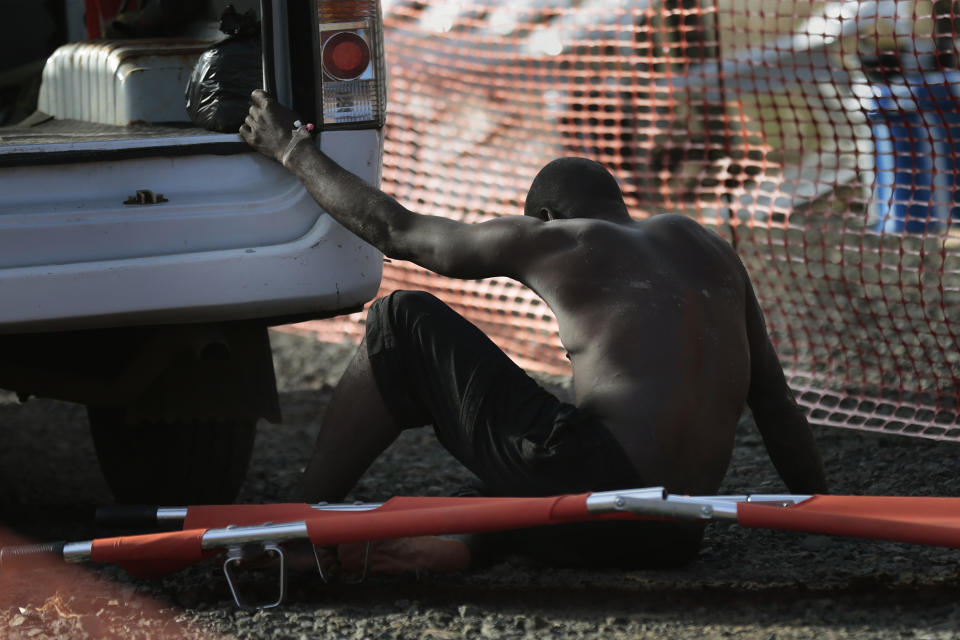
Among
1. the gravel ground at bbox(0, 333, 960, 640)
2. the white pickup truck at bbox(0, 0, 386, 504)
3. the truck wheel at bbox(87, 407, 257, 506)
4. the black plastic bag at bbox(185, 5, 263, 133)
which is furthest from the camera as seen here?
the truck wheel at bbox(87, 407, 257, 506)

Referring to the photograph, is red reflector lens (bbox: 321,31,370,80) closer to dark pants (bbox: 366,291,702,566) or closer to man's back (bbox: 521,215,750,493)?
dark pants (bbox: 366,291,702,566)

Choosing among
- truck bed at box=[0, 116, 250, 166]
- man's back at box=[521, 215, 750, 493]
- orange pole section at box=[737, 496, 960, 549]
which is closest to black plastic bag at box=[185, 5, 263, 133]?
truck bed at box=[0, 116, 250, 166]

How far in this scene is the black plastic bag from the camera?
11.4 feet

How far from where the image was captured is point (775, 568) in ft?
10.4

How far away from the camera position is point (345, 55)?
3.36m

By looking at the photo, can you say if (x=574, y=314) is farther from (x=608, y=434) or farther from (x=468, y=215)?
(x=468, y=215)

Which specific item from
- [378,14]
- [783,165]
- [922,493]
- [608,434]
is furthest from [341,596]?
[783,165]

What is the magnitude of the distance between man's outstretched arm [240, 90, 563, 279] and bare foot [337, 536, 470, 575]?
1.98ft

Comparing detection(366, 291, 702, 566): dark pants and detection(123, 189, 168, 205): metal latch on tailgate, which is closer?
detection(366, 291, 702, 566): dark pants

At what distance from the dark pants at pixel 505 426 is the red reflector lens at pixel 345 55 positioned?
0.59 metres

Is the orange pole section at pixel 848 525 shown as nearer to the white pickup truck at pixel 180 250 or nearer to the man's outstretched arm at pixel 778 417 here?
the man's outstretched arm at pixel 778 417

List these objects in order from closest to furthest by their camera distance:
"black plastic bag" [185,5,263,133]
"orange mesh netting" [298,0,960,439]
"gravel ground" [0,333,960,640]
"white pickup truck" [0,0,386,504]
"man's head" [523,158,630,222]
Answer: "gravel ground" [0,333,960,640] → "white pickup truck" [0,0,386,504] → "man's head" [523,158,630,222] → "black plastic bag" [185,5,263,133] → "orange mesh netting" [298,0,960,439]

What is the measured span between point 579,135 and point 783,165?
107 centimetres

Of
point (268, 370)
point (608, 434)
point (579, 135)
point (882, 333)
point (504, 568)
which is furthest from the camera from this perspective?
point (579, 135)
